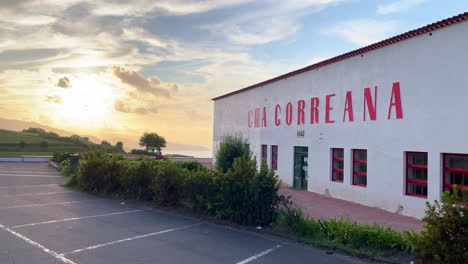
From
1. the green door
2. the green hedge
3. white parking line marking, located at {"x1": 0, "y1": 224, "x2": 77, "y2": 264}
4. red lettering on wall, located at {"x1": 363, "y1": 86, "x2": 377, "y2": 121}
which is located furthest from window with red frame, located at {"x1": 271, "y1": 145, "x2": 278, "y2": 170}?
white parking line marking, located at {"x1": 0, "y1": 224, "x2": 77, "y2": 264}

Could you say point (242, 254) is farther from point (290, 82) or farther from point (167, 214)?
point (290, 82)

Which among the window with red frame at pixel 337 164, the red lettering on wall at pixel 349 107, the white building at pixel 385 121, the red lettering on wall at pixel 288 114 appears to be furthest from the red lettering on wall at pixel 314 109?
the red lettering on wall at pixel 288 114

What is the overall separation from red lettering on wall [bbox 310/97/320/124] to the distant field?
163 ft

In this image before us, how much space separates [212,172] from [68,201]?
6607mm

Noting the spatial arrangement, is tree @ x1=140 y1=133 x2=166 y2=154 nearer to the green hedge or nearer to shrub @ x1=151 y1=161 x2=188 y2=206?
the green hedge

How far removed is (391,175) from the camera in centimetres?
1426

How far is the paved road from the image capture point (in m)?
7.82

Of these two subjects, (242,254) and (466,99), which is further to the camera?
(466,99)

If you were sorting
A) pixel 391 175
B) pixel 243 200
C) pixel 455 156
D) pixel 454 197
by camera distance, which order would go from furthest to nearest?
pixel 391 175 → pixel 455 156 → pixel 243 200 → pixel 454 197

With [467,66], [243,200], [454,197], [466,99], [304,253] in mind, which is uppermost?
[467,66]

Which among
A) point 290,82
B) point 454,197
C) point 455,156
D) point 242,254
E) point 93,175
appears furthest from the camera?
point 290,82

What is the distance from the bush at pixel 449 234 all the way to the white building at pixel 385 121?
547 cm

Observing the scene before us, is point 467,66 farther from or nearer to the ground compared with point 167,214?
farther from the ground

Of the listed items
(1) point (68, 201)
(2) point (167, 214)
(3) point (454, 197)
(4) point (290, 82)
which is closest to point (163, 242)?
(2) point (167, 214)
